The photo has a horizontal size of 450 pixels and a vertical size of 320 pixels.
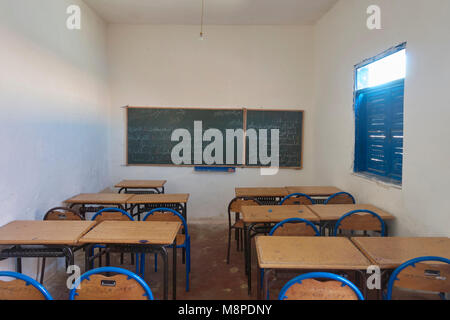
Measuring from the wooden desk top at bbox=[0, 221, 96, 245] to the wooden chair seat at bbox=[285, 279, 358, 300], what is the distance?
5.31 ft

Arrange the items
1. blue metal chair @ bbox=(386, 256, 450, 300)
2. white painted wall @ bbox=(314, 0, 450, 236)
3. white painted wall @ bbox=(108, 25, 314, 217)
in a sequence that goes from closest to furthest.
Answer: blue metal chair @ bbox=(386, 256, 450, 300)
white painted wall @ bbox=(314, 0, 450, 236)
white painted wall @ bbox=(108, 25, 314, 217)

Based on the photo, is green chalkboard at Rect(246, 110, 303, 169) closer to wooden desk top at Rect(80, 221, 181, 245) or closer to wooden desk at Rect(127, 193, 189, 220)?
wooden desk at Rect(127, 193, 189, 220)

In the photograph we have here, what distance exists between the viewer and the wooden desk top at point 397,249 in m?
1.98

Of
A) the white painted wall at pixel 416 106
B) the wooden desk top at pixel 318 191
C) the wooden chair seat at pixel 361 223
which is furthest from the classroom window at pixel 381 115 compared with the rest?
the wooden chair seat at pixel 361 223

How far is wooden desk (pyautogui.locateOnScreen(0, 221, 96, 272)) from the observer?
93.4 inches

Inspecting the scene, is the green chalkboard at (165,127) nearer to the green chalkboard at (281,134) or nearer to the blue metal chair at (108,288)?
the green chalkboard at (281,134)

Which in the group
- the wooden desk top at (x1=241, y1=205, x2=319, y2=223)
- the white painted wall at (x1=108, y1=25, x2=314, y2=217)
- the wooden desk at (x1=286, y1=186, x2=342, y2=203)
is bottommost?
the wooden desk top at (x1=241, y1=205, x2=319, y2=223)

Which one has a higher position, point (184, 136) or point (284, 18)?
point (284, 18)

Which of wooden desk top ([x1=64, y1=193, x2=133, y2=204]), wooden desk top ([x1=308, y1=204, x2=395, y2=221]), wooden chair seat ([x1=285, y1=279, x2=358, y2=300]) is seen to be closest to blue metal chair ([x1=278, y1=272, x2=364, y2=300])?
wooden chair seat ([x1=285, y1=279, x2=358, y2=300])

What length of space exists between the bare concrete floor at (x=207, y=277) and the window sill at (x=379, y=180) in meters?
1.01

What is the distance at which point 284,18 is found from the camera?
17.2 ft
